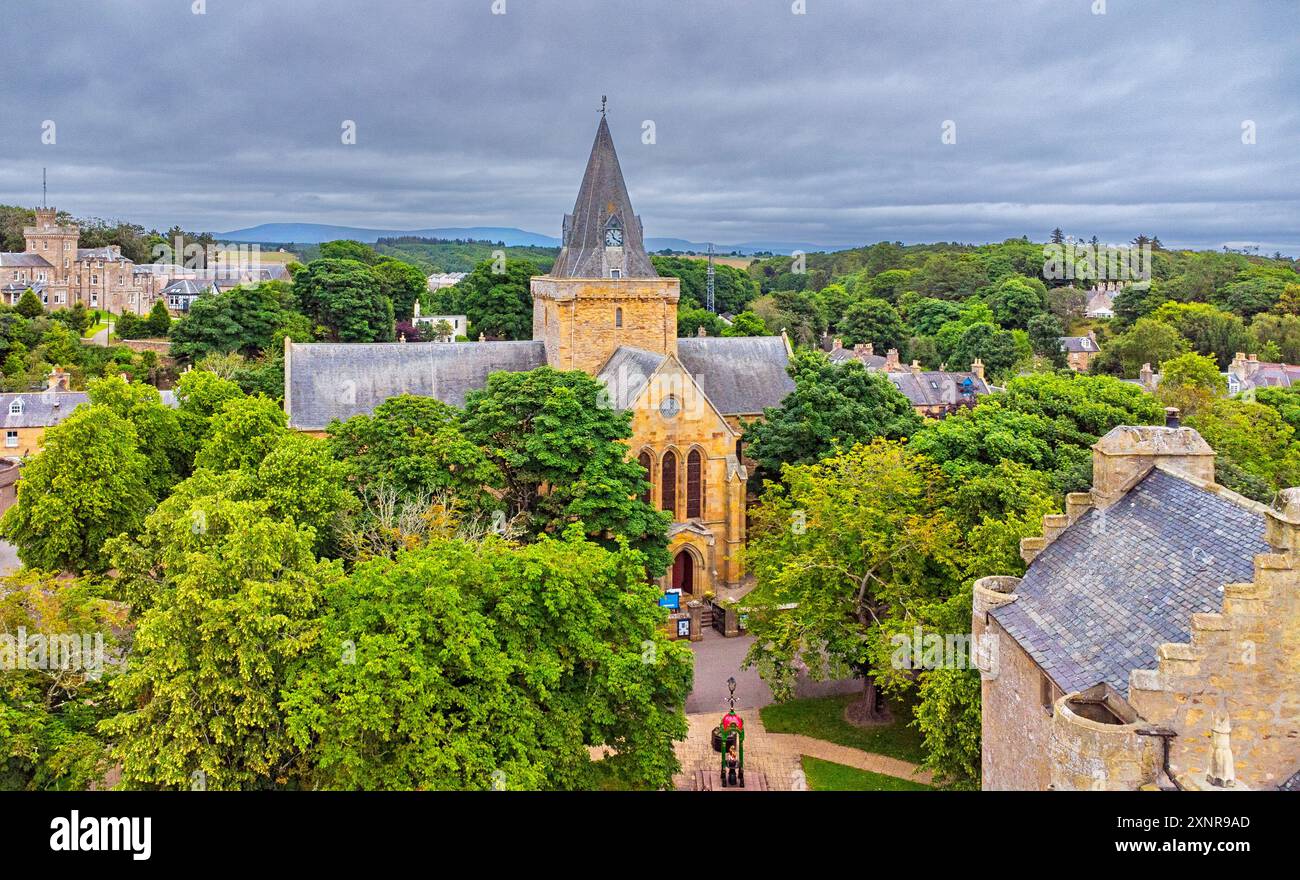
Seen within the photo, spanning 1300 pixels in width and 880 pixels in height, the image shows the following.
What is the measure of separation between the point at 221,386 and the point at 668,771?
30396 mm

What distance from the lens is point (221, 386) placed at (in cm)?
4625

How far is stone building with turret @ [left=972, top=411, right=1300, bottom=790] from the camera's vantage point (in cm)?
1538

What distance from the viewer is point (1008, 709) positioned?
804 inches

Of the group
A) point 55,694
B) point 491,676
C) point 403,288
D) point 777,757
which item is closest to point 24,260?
point 403,288

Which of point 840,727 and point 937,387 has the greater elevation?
point 937,387

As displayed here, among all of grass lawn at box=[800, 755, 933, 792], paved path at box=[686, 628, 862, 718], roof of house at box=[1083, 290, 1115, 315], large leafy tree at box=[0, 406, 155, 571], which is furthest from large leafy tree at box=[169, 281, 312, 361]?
roof of house at box=[1083, 290, 1115, 315]

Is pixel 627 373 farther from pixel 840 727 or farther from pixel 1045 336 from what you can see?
pixel 1045 336

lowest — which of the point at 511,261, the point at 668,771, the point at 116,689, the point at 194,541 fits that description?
the point at 668,771

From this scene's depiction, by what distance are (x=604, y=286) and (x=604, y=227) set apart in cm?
310

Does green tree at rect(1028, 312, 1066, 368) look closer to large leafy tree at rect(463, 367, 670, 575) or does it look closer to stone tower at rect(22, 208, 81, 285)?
large leafy tree at rect(463, 367, 670, 575)

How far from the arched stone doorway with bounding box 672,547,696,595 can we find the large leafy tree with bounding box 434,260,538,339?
4911 centimetres
